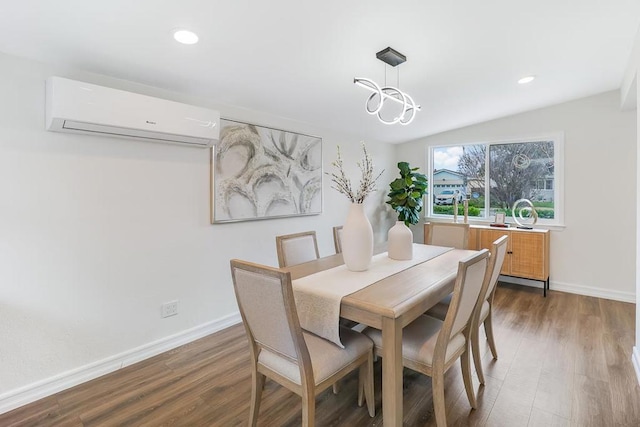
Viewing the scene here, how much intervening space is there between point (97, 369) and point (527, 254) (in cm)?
449

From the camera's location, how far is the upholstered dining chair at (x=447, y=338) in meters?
1.60

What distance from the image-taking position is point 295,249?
2.66 metres

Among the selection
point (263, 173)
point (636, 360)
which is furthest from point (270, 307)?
point (636, 360)

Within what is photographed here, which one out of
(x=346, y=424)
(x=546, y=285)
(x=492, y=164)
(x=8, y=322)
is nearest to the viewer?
(x=346, y=424)

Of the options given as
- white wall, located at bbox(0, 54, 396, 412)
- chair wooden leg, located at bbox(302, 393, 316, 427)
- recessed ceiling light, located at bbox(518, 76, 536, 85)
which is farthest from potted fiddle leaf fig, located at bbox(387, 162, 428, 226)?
chair wooden leg, located at bbox(302, 393, 316, 427)

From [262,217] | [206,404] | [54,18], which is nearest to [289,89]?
[262,217]

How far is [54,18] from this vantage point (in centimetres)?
166

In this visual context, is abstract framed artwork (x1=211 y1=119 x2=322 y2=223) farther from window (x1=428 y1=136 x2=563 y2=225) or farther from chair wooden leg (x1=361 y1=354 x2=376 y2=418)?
window (x1=428 y1=136 x2=563 y2=225)

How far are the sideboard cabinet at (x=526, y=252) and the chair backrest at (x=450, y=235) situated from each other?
1232 millimetres

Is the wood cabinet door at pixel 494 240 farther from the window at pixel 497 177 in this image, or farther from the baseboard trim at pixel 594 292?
the baseboard trim at pixel 594 292

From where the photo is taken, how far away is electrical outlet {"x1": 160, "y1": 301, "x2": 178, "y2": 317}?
2.65 m

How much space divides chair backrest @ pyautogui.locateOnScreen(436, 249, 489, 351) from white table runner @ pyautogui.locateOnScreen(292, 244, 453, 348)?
47cm

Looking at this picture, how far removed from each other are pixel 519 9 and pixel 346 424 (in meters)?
2.64

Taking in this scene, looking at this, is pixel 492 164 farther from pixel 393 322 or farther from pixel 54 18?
pixel 54 18
